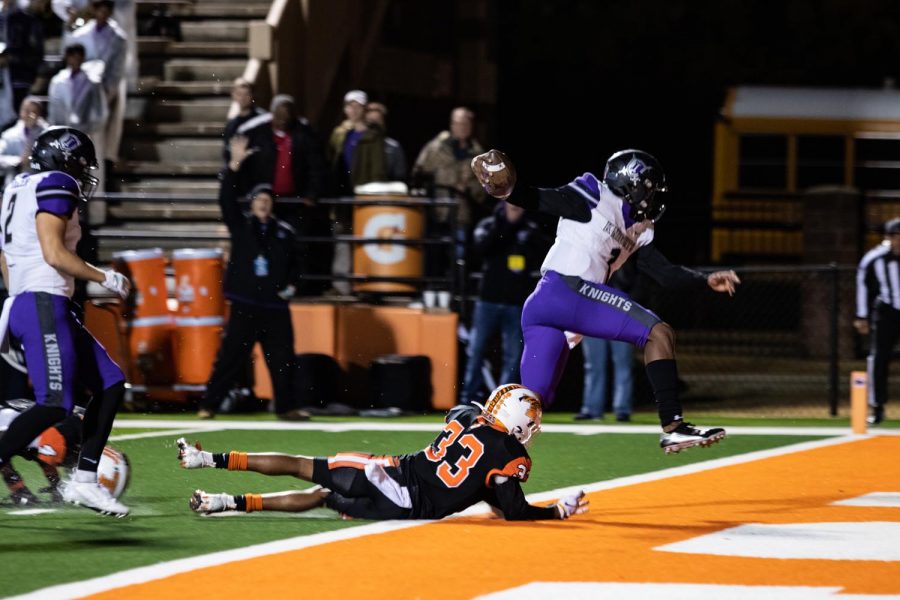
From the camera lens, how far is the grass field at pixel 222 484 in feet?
25.5

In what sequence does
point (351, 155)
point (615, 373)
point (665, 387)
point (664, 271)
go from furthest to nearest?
point (351, 155) → point (615, 373) → point (664, 271) → point (665, 387)

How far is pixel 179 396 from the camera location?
16422 mm

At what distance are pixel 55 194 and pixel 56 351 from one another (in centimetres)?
76

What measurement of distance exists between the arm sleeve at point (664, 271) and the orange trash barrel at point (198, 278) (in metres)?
6.75

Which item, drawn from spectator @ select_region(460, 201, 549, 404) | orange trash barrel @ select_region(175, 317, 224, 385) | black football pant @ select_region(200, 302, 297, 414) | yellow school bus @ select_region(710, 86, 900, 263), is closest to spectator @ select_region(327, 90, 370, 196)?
spectator @ select_region(460, 201, 549, 404)

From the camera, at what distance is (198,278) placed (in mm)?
16375

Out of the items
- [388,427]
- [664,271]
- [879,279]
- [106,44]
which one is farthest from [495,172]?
[106,44]

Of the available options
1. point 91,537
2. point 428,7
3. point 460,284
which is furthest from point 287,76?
point 91,537

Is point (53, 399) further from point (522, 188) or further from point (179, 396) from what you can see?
point (179, 396)

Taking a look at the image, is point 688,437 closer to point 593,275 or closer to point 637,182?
point 593,275

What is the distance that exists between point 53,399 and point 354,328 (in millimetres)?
8200

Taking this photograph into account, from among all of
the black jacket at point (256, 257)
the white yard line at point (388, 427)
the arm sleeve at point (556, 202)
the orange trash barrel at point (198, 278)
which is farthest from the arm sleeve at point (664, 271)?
the orange trash barrel at point (198, 278)

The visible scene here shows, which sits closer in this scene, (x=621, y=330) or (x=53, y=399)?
(x=53, y=399)

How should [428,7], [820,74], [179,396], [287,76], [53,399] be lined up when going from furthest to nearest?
[820,74], [428,7], [287,76], [179,396], [53,399]
